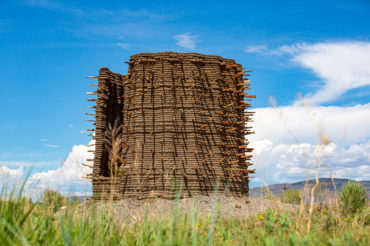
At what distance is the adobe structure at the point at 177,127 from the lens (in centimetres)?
1216

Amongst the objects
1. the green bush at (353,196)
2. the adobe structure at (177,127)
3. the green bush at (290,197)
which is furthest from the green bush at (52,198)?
the green bush at (290,197)

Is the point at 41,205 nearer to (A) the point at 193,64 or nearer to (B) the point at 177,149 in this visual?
(B) the point at 177,149

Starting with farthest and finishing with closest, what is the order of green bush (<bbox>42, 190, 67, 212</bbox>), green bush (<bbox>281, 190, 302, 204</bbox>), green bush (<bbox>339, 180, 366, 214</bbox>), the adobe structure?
1. green bush (<bbox>281, 190, 302, 204</bbox>)
2. green bush (<bbox>339, 180, 366, 214</bbox>)
3. the adobe structure
4. green bush (<bbox>42, 190, 67, 212</bbox>)

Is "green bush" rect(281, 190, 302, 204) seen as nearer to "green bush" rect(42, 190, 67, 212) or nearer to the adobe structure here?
the adobe structure

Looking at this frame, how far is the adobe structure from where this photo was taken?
12.2 m

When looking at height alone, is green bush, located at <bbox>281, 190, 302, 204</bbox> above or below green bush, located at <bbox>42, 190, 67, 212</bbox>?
below

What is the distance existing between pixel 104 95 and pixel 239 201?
21.3 ft

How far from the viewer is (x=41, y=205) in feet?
17.1

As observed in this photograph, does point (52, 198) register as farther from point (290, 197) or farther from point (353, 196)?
point (290, 197)

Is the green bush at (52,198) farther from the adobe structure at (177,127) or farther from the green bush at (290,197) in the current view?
the green bush at (290,197)

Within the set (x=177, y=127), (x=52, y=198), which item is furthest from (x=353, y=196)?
(x=52, y=198)

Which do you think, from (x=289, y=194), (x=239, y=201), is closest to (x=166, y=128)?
(x=239, y=201)

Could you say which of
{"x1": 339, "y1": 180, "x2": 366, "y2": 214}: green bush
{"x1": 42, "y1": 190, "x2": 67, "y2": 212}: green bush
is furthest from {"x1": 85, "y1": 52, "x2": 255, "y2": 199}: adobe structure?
{"x1": 42, "y1": 190, "x2": 67, "y2": 212}: green bush

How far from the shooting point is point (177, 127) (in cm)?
1248
